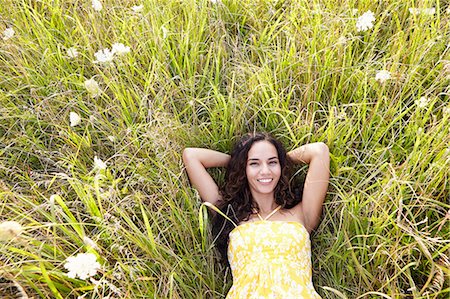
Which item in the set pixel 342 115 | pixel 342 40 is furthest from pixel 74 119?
pixel 342 40

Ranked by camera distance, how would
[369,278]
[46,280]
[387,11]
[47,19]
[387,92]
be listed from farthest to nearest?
[47,19] < [387,11] < [387,92] < [369,278] < [46,280]

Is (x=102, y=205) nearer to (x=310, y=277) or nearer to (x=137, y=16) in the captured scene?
(x=310, y=277)

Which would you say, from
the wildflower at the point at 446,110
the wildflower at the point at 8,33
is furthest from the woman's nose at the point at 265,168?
the wildflower at the point at 8,33

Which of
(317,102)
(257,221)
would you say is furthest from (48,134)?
(317,102)

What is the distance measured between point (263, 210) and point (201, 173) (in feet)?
1.19

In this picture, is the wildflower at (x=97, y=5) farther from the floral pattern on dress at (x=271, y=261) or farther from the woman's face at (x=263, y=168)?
the floral pattern on dress at (x=271, y=261)

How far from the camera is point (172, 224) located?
7.58 ft

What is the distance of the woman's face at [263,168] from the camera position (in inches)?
95.7

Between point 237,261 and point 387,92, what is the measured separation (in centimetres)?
114

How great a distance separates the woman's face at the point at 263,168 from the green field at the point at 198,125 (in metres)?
0.16

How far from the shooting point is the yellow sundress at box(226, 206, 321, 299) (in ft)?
7.15

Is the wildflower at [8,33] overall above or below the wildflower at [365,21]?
above

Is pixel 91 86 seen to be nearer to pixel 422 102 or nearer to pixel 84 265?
pixel 84 265

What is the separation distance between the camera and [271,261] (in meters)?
2.28
